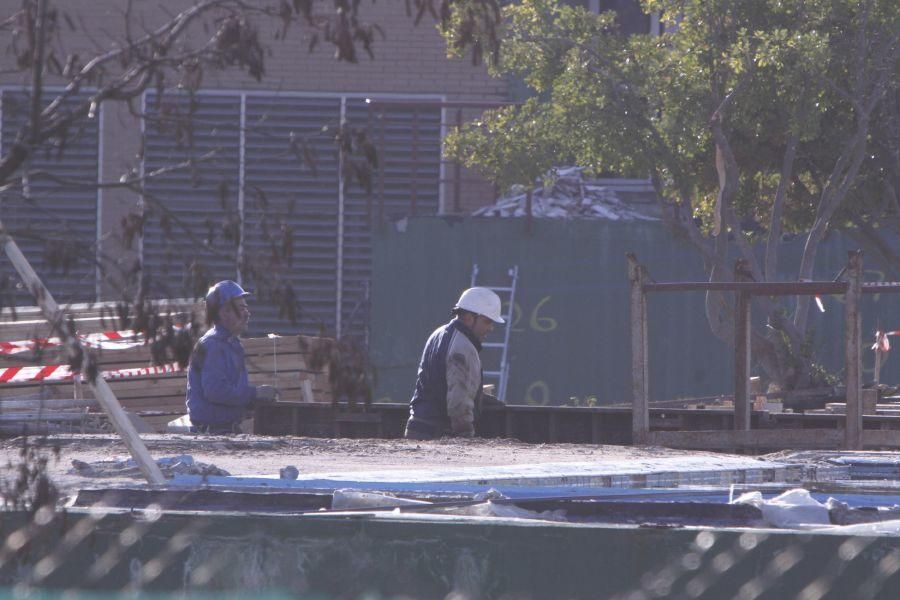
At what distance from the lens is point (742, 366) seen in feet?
30.9

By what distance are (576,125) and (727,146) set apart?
1.47m

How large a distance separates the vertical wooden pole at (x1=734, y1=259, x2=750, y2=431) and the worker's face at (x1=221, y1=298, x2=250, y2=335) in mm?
3373

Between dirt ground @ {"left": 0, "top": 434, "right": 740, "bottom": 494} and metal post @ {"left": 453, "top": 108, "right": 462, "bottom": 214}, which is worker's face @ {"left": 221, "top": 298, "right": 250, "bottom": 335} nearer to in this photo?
dirt ground @ {"left": 0, "top": 434, "right": 740, "bottom": 494}

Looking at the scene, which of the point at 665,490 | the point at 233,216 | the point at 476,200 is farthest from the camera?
the point at 476,200

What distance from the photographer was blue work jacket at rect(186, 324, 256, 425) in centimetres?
954

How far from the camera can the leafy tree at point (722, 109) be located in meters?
13.0

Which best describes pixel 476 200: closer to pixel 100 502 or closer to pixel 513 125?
pixel 513 125

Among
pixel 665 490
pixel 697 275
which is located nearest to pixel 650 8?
pixel 697 275

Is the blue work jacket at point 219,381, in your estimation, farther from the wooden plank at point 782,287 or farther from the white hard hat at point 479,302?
the wooden plank at point 782,287

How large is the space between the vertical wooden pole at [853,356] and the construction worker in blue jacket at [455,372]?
90.0 inches

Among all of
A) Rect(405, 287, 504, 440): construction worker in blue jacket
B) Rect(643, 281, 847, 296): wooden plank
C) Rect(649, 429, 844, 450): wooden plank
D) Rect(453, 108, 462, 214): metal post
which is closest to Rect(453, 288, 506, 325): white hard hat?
Rect(405, 287, 504, 440): construction worker in blue jacket

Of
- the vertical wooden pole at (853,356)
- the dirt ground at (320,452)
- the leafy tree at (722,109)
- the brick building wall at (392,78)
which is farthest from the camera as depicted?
the brick building wall at (392,78)

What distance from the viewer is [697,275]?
17.3 meters

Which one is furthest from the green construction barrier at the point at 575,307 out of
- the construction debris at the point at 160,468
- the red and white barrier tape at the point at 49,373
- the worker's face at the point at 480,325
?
the construction debris at the point at 160,468
